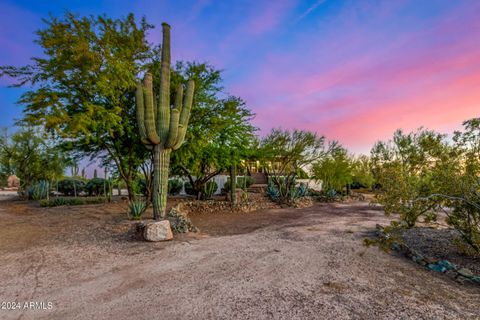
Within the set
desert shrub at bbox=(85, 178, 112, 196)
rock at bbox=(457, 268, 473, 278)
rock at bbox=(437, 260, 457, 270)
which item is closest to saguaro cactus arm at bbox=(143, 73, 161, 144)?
rock at bbox=(437, 260, 457, 270)

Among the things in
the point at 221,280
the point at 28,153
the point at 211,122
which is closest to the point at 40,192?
the point at 28,153

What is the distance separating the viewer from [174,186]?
18266mm

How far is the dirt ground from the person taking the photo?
259cm

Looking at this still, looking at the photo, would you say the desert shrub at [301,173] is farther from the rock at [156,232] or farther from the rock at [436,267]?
the rock at [436,267]

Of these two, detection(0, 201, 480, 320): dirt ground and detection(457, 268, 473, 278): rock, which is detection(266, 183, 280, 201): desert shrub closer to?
detection(0, 201, 480, 320): dirt ground

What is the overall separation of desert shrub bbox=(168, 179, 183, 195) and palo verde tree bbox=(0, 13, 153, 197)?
30.6 feet

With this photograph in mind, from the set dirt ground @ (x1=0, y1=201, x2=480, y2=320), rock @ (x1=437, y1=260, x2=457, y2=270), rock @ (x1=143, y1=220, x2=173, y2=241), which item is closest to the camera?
dirt ground @ (x1=0, y1=201, x2=480, y2=320)

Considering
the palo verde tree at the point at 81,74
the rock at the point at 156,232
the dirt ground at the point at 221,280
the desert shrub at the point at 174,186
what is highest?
the palo verde tree at the point at 81,74

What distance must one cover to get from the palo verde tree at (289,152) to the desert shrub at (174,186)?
7.53 meters

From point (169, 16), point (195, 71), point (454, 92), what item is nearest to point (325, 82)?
point (454, 92)

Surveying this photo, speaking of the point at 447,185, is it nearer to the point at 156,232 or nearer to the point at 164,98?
the point at 156,232

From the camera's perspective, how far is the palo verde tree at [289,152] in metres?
13.5

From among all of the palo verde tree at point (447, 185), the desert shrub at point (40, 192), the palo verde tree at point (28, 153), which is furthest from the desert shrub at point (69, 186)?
the palo verde tree at point (447, 185)

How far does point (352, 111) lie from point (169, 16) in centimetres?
906
